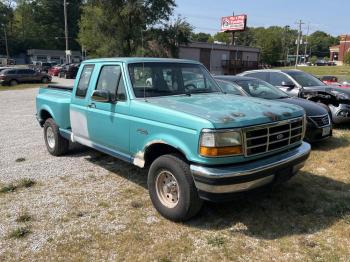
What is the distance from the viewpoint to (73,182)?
567 centimetres

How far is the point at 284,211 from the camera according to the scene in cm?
457

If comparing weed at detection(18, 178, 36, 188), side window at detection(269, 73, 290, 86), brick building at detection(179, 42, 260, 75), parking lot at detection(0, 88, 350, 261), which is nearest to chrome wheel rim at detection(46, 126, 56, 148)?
parking lot at detection(0, 88, 350, 261)

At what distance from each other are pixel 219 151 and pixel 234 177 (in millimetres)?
313

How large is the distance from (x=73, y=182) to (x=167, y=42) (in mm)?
37013

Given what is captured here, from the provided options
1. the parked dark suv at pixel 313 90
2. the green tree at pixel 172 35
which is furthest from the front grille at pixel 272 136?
the green tree at pixel 172 35

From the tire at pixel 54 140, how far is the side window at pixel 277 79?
6.46m

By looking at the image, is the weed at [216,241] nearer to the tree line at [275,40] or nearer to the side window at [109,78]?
the side window at [109,78]

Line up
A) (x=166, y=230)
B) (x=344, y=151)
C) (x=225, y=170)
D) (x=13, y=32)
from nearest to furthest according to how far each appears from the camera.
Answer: (x=225, y=170) < (x=166, y=230) < (x=344, y=151) < (x=13, y=32)

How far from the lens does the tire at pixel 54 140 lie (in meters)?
6.89

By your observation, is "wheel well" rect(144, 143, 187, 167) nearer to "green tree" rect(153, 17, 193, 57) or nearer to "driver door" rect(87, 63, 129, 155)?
"driver door" rect(87, 63, 129, 155)

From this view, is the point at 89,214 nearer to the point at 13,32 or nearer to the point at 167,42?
the point at 167,42

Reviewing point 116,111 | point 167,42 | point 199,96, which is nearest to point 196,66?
point 199,96

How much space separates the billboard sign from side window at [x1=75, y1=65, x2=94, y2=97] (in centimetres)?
5449

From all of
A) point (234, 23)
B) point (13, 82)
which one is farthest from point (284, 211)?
point (234, 23)
